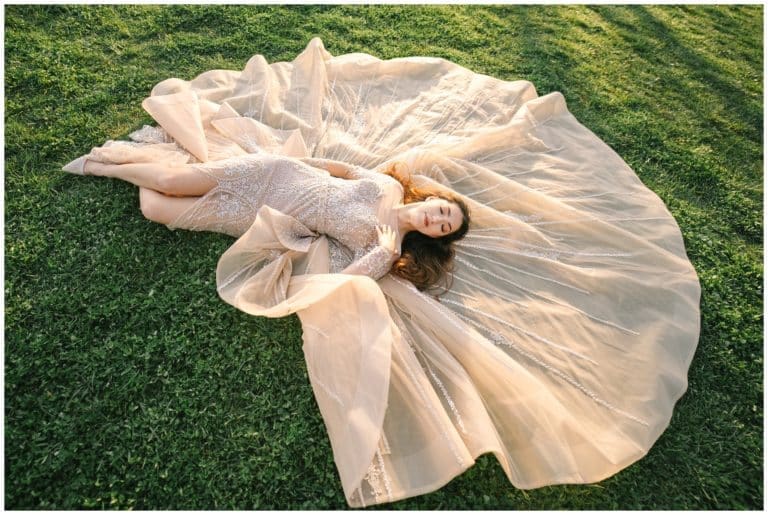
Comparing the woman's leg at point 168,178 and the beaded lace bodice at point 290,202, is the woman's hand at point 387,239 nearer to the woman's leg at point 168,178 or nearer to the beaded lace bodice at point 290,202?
the beaded lace bodice at point 290,202

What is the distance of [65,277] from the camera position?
3.85 m

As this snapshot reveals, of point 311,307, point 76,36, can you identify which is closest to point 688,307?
point 311,307

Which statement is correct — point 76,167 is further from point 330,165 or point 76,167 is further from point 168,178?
point 330,165

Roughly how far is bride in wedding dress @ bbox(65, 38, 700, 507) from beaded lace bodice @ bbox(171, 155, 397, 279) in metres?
0.01

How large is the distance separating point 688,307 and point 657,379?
83 centimetres

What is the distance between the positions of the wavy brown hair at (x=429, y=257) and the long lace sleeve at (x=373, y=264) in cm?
22

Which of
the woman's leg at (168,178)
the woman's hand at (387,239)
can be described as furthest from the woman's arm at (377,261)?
the woman's leg at (168,178)

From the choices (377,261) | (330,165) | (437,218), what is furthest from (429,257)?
(330,165)

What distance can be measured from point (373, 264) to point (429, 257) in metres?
0.61

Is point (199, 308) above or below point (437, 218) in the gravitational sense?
below

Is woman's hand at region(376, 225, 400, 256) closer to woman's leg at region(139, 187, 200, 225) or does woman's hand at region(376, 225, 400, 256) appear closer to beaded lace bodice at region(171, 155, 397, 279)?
beaded lace bodice at region(171, 155, 397, 279)

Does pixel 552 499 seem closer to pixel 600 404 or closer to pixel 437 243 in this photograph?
pixel 600 404

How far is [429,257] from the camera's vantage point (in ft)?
13.9

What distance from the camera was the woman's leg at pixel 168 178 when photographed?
4086mm
